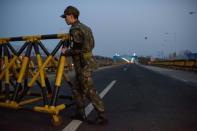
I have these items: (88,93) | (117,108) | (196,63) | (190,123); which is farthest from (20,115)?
(196,63)

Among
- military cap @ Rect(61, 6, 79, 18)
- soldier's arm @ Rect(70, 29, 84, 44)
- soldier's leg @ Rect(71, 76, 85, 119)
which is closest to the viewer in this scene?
soldier's arm @ Rect(70, 29, 84, 44)

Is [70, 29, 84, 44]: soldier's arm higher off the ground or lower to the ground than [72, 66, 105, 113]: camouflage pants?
higher

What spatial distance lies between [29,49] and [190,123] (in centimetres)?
352

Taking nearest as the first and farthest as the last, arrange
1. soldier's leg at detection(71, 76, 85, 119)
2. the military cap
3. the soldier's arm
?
the soldier's arm → the military cap → soldier's leg at detection(71, 76, 85, 119)

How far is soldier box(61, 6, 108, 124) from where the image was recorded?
638cm

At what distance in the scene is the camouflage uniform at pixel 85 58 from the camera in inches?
251

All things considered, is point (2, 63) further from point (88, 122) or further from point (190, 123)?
point (190, 123)

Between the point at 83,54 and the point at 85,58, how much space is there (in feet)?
0.27

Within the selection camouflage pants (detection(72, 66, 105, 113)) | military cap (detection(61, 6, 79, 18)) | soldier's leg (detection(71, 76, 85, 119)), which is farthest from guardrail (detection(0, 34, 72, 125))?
military cap (detection(61, 6, 79, 18))

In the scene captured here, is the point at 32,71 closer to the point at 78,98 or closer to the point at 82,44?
the point at 78,98

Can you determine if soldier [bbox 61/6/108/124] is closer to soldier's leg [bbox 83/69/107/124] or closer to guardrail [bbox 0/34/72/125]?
soldier's leg [bbox 83/69/107/124]

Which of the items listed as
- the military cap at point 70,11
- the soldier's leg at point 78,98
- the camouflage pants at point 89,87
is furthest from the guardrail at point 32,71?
the military cap at point 70,11

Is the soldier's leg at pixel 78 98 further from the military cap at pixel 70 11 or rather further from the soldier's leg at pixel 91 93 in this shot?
the military cap at pixel 70 11

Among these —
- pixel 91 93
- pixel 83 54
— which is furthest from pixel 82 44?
pixel 91 93
